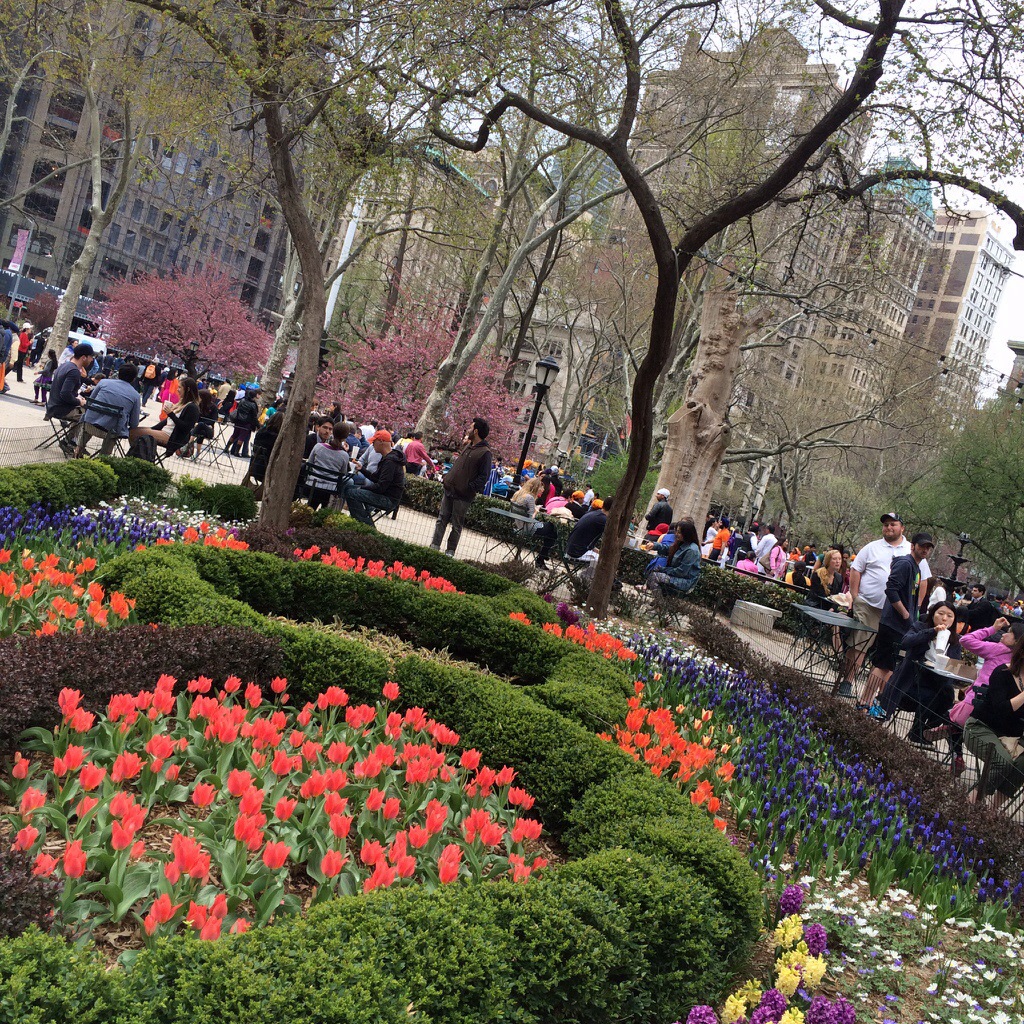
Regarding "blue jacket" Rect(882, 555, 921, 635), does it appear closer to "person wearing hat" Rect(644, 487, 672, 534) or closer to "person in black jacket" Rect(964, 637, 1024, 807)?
"person in black jacket" Rect(964, 637, 1024, 807)

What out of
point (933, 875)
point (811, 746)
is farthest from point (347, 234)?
point (933, 875)

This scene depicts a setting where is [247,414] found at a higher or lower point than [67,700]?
higher

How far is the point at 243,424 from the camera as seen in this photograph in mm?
22500

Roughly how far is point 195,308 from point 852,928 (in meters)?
46.1

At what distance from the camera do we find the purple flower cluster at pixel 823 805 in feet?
18.7

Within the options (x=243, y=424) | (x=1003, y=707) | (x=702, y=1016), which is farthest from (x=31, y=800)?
(x=243, y=424)

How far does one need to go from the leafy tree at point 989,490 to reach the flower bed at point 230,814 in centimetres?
3222

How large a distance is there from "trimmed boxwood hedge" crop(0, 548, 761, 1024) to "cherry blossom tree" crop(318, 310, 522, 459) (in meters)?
23.7

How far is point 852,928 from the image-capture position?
15.7 feet

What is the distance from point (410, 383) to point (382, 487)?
783 inches

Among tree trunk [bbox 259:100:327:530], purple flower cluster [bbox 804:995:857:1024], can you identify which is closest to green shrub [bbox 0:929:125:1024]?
purple flower cluster [bbox 804:995:857:1024]

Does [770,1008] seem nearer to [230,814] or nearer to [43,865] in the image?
[230,814]

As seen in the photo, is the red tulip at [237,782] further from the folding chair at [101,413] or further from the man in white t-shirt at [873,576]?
the folding chair at [101,413]

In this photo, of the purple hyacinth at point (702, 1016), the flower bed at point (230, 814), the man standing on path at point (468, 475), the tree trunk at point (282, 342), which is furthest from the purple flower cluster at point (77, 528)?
the tree trunk at point (282, 342)
